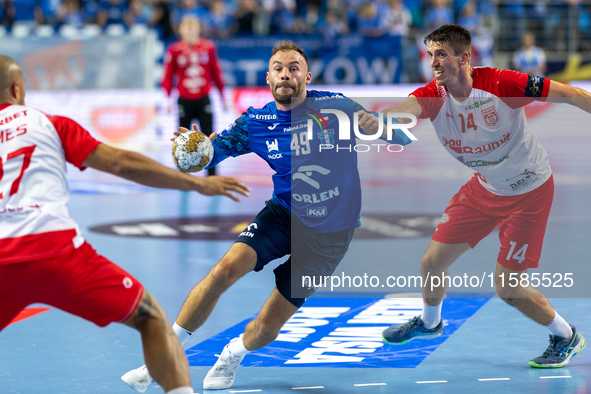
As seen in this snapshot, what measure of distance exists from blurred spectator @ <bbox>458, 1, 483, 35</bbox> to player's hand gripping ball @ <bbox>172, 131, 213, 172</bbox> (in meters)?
15.5

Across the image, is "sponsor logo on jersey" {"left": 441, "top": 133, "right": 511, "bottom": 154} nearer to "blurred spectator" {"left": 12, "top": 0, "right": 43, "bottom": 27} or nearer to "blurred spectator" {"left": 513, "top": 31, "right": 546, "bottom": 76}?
"blurred spectator" {"left": 513, "top": 31, "right": 546, "bottom": 76}

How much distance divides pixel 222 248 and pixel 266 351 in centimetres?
329

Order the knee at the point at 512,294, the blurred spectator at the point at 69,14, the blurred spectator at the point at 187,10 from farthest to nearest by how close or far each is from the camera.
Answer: the blurred spectator at the point at 187,10
the blurred spectator at the point at 69,14
the knee at the point at 512,294

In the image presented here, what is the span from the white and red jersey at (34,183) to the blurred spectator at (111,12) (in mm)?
16482

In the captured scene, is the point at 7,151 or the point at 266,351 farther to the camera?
the point at 266,351

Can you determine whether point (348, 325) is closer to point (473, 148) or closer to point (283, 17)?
point (473, 148)

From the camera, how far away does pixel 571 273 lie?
6.32 m

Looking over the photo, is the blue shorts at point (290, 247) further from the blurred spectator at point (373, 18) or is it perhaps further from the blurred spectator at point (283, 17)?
the blurred spectator at point (373, 18)

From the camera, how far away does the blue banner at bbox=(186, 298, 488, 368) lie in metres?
4.96

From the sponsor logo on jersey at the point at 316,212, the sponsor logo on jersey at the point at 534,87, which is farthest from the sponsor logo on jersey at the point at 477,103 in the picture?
the sponsor logo on jersey at the point at 316,212

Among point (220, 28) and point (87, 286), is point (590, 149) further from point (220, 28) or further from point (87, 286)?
point (220, 28)

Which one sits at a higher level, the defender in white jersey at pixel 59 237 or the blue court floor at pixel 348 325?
the defender in white jersey at pixel 59 237

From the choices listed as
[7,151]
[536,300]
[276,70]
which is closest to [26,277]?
[7,151]

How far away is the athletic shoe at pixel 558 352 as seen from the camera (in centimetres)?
476
